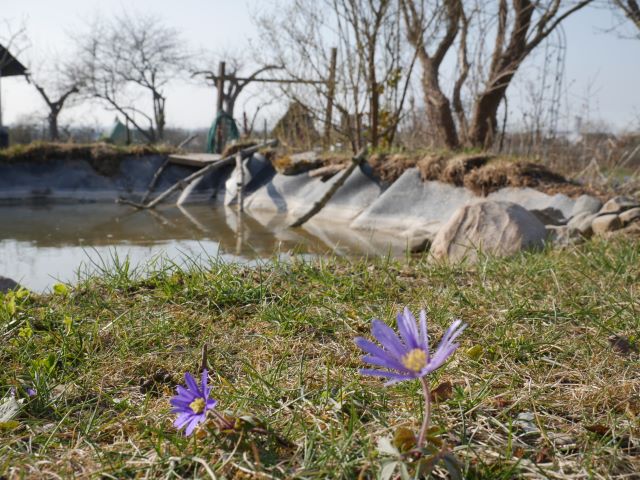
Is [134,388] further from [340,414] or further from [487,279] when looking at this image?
[487,279]

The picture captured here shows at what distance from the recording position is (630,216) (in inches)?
202

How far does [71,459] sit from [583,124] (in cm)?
1007

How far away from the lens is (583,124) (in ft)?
31.8

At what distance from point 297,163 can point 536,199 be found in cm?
494

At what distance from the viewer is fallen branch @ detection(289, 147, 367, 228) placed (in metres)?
8.24

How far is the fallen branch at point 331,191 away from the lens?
8242mm

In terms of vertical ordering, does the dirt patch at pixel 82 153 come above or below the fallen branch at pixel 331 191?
above

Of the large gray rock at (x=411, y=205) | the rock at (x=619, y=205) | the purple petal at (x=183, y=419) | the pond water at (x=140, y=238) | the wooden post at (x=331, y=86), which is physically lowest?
the pond water at (x=140, y=238)

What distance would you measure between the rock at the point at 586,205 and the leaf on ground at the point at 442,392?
5074 millimetres

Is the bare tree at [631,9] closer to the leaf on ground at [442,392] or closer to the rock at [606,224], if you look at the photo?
the rock at [606,224]

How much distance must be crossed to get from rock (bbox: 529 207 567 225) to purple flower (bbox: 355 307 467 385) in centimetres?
562

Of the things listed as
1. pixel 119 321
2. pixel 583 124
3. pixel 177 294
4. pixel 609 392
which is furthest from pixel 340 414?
pixel 583 124

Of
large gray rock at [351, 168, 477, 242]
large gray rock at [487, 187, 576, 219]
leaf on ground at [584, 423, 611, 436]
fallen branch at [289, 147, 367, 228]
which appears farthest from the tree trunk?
leaf on ground at [584, 423, 611, 436]

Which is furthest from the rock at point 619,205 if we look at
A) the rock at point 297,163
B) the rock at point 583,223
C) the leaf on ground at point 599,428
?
the rock at point 297,163
